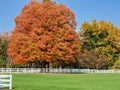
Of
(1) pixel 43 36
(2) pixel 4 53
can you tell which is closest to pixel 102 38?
(2) pixel 4 53

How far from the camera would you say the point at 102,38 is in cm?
9862

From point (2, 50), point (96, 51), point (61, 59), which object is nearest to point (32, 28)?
point (61, 59)

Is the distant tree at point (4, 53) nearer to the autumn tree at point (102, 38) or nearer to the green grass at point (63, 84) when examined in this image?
the autumn tree at point (102, 38)

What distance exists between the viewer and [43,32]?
68188 mm

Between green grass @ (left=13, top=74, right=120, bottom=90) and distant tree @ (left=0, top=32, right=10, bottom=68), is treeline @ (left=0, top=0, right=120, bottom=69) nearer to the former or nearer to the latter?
distant tree @ (left=0, top=32, right=10, bottom=68)

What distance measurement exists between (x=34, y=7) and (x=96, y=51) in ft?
102

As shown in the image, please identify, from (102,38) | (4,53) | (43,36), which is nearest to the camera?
(43,36)

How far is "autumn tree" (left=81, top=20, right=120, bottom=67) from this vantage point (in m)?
95.9

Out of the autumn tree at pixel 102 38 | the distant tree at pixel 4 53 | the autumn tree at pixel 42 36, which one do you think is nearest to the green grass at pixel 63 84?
the autumn tree at pixel 42 36

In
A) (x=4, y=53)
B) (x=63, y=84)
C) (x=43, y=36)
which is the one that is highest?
(x=43, y=36)

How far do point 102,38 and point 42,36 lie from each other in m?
34.9

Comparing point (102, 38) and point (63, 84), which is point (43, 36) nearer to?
point (63, 84)

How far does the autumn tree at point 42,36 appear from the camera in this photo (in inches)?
2648

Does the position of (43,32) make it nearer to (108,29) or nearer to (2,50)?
(2,50)
